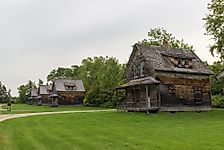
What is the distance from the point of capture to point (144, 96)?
1503 inches

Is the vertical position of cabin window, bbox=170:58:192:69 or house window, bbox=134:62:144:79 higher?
cabin window, bbox=170:58:192:69

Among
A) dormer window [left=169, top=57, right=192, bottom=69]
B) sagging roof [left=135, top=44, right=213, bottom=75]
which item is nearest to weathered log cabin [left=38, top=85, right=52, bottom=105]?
sagging roof [left=135, top=44, right=213, bottom=75]

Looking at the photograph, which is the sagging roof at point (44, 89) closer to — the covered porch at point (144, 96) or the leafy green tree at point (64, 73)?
the leafy green tree at point (64, 73)

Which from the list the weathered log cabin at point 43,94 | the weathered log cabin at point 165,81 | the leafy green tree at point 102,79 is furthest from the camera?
the weathered log cabin at point 43,94

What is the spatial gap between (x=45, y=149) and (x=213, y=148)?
6536 mm

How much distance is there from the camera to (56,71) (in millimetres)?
137125

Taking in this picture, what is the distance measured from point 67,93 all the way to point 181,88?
43.9 m

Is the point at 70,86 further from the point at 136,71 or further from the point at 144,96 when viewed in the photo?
the point at 144,96

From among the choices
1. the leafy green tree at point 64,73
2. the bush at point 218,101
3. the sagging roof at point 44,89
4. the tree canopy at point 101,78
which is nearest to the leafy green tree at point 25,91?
the leafy green tree at point 64,73

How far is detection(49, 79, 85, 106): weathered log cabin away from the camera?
76250 millimetres

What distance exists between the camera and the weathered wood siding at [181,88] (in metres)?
36.7

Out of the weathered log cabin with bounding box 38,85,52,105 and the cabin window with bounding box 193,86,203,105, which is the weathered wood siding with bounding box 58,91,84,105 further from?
the cabin window with bounding box 193,86,203,105

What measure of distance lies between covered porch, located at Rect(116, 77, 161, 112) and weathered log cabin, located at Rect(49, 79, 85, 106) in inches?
1497

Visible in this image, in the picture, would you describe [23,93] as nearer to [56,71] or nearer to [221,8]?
[56,71]
